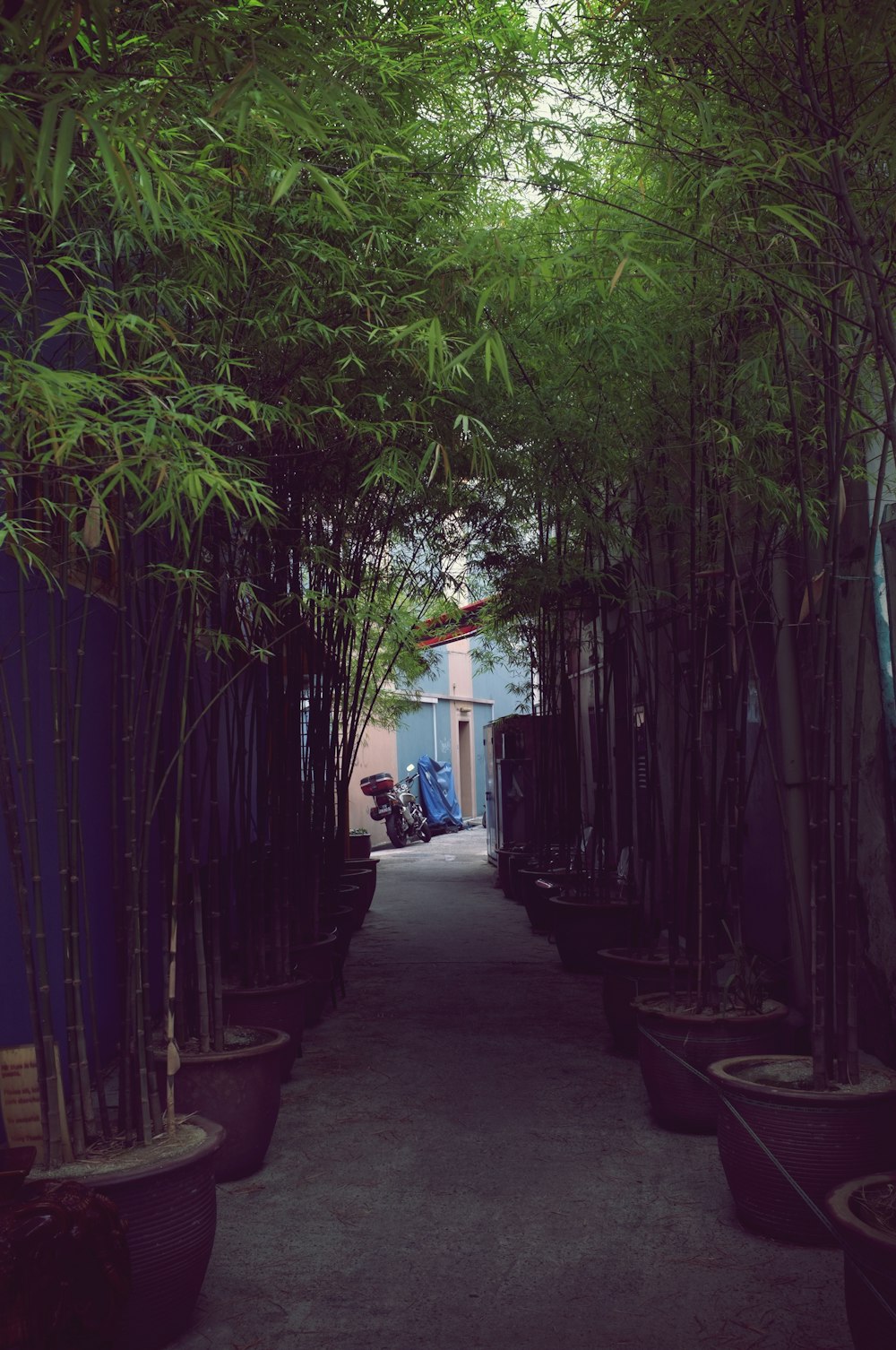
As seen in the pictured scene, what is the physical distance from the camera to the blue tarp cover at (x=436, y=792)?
53.3ft

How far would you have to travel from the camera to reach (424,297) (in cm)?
303

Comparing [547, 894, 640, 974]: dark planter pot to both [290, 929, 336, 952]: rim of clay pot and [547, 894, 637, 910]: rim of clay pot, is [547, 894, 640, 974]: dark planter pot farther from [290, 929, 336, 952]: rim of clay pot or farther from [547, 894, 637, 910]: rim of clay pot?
[290, 929, 336, 952]: rim of clay pot

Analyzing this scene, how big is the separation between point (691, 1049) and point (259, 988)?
1.42 m

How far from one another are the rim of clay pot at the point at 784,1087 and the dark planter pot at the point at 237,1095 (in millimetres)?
1127

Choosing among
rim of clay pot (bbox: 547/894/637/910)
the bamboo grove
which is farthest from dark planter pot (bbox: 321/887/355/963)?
rim of clay pot (bbox: 547/894/637/910)

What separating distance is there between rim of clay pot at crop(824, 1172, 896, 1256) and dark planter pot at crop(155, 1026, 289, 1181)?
151cm

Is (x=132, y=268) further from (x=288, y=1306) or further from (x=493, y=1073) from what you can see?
(x=493, y=1073)

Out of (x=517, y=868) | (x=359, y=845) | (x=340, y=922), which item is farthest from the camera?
(x=359, y=845)

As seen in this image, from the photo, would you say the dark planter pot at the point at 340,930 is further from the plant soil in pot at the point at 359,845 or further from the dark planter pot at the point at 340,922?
the plant soil in pot at the point at 359,845

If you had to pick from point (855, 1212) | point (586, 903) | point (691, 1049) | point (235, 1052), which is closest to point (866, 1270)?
point (855, 1212)

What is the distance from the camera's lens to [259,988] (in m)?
3.76

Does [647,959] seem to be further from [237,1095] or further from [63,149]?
[63,149]

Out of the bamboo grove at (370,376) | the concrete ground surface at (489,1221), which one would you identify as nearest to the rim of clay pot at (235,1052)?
the bamboo grove at (370,376)

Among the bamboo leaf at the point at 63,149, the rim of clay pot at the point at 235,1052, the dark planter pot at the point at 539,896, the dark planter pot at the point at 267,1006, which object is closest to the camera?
the bamboo leaf at the point at 63,149
